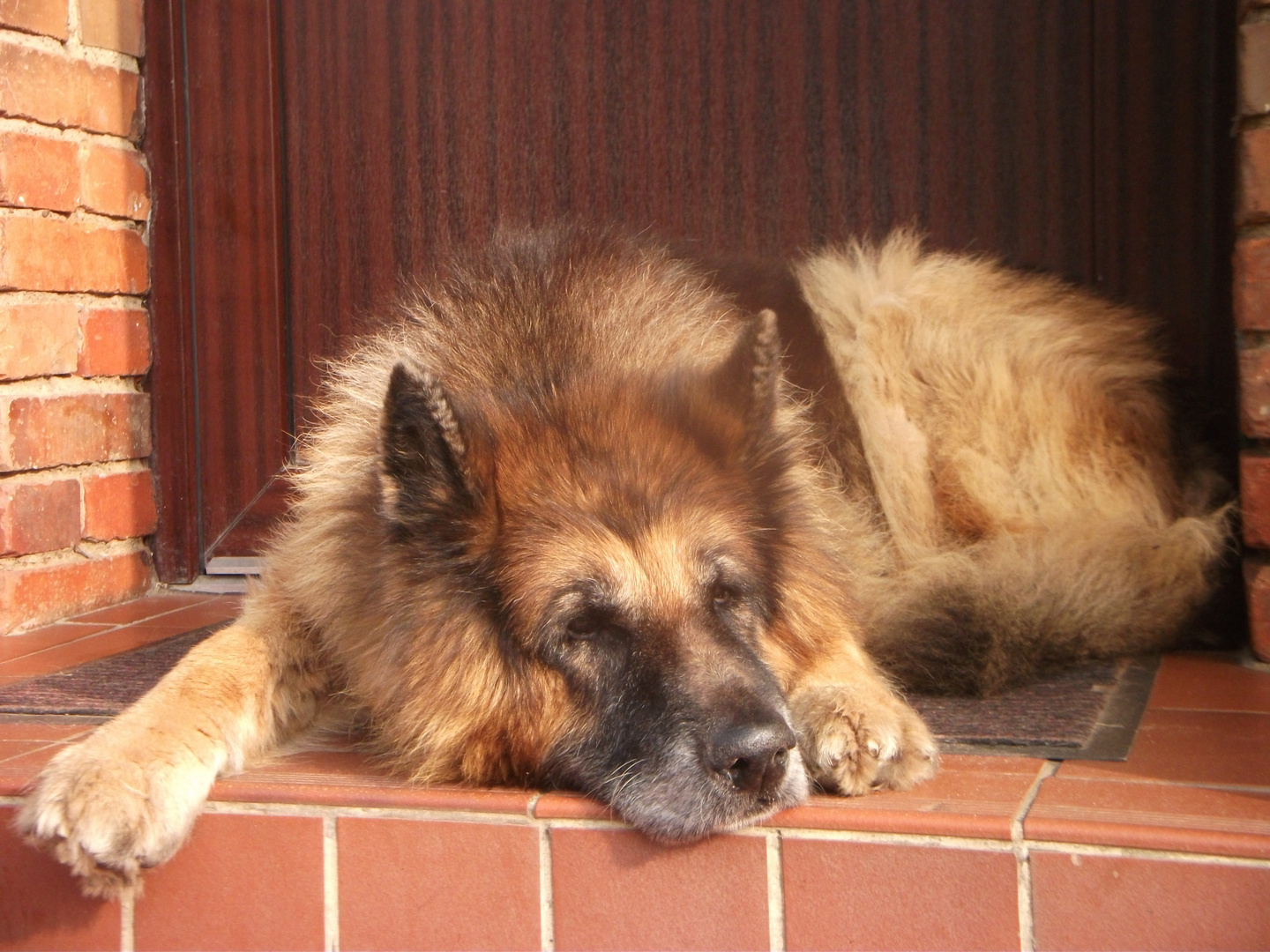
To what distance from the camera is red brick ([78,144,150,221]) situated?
3.74 meters

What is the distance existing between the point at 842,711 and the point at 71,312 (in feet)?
8.78

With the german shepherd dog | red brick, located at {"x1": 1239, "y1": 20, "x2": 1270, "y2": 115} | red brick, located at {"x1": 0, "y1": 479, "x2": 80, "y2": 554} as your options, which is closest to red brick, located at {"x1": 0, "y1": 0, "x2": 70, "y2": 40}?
red brick, located at {"x1": 0, "y1": 479, "x2": 80, "y2": 554}

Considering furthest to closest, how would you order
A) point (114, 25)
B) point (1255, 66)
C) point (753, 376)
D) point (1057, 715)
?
point (114, 25) → point (1255, 66) → point (1057, 715) → point (753, 376)

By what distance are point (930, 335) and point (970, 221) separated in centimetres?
62

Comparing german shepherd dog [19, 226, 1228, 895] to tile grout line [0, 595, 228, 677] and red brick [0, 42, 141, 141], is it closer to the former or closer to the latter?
tile grout line [0, 595, 228, 677]

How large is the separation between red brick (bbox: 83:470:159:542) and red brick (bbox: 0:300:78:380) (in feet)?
1.23

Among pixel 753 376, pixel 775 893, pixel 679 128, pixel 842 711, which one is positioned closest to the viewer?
pixel 775 893

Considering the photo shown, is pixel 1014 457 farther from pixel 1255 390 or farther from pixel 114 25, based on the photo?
pixel 114 25

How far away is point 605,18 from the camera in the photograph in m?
3.95

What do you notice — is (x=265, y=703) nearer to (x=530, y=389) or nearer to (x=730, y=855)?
(x=530, y=389)

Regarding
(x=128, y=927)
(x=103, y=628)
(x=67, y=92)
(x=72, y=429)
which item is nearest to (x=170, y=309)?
(x=72, y=429)

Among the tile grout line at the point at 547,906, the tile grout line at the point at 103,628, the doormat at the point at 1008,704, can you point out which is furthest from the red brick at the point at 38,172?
the tile grout line at the point at 547,906

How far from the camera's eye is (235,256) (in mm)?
4090

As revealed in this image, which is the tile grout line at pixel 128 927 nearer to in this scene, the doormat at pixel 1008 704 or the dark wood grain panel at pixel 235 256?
the doormat at pixel 1008 704
